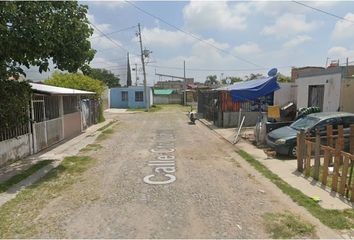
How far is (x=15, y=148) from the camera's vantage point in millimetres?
11070

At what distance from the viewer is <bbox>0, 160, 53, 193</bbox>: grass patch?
8066 mm

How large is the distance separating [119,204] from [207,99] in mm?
20269

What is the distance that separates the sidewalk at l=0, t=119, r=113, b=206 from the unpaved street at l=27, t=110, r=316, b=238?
51.7 inches

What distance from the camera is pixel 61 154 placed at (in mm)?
12344

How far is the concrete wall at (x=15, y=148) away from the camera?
10284mm

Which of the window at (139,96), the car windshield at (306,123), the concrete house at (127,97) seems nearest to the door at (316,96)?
the car windshield at (306,123)

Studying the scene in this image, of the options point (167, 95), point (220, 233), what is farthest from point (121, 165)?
point (167, 95)

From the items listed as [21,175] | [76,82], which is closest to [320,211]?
[21,175]

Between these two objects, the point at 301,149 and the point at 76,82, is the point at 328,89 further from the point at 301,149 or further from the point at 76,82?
the point at 76,82

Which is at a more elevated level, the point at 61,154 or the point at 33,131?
the point at 33,131

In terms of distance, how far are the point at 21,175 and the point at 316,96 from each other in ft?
49.0

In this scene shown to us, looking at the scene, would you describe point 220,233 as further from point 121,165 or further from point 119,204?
point 121,165

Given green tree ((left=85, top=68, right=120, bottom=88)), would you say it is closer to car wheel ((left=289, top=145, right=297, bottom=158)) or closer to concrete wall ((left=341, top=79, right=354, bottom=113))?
concrete wall ((left=341, top=79, right=354, bottom=113))

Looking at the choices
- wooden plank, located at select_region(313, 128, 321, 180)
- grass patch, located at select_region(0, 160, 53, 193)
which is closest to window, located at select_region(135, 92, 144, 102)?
grass patch, located at select_region(0, 160, 53, 193)
